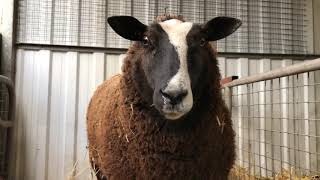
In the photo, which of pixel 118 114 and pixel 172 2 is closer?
pixel 118 114

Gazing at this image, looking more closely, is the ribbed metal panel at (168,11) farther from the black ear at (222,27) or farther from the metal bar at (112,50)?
the black ear at (222,27)

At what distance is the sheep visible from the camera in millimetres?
2387

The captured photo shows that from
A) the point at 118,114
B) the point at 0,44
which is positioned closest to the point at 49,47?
the point at 0,44

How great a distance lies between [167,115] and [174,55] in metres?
0.37

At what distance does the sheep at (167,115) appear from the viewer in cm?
239

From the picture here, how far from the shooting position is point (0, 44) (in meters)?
4.92

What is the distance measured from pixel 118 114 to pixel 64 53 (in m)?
2.61

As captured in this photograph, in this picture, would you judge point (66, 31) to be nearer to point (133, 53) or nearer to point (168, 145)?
point (133, 53)

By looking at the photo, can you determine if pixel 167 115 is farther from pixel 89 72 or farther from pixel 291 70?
pixel 89 72

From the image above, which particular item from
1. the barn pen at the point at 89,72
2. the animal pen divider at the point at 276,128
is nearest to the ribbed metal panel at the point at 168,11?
the barn pen at the point at 89,72

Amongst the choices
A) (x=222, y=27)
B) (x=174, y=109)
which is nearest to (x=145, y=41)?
(x=222, y=27)

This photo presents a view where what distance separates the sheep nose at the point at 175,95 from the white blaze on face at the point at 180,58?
2 cm

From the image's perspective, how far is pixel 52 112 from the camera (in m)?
5.06

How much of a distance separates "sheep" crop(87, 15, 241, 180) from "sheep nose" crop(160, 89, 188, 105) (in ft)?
0.47
